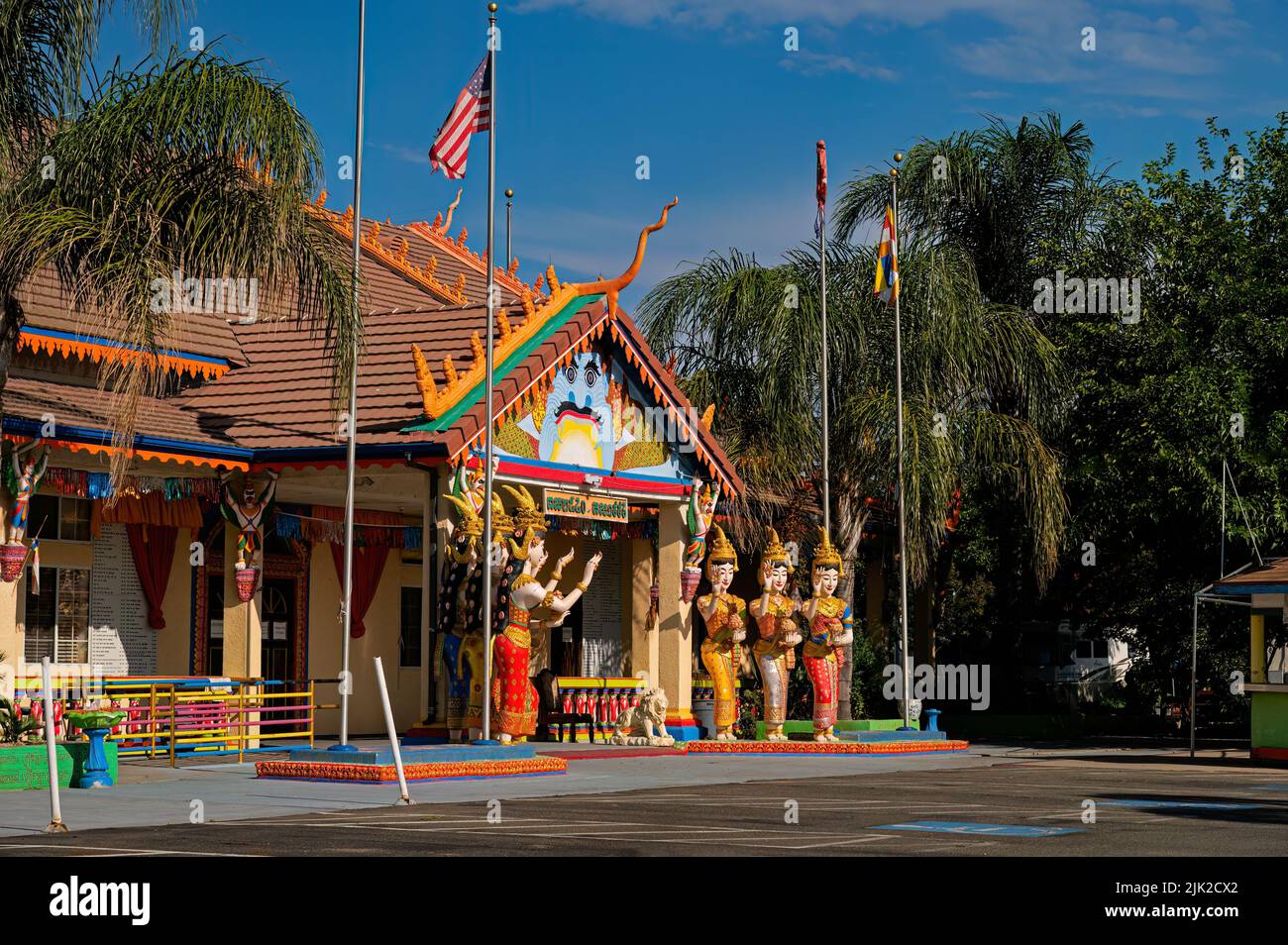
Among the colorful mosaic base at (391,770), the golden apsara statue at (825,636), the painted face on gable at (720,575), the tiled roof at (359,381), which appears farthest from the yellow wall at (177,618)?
the golden apsara statue at (825,636)

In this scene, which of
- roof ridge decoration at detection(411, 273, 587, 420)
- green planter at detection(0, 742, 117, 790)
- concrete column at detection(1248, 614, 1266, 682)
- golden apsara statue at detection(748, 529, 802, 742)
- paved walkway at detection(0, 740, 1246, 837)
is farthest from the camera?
concrete column at detection(1248, 614, 1266, 682)

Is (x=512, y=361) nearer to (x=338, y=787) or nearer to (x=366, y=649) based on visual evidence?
(x=366, y=649)

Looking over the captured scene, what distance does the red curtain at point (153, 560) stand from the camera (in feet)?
81.1

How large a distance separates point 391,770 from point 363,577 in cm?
1020

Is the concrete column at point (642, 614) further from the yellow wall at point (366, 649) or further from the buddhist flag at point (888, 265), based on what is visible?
the buddhist flag at point (888, 265)

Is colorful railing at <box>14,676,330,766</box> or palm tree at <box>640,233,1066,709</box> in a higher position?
palm tree at <box>640,233,1066,709</box>

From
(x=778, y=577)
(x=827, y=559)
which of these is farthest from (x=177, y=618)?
(x=827, y=559)

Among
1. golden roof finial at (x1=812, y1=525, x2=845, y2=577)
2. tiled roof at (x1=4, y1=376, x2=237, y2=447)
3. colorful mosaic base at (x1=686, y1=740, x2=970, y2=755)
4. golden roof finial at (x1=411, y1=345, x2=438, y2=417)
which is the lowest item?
colorful mosaic base at (x1=686, y1=740, x2=970, y2=755)

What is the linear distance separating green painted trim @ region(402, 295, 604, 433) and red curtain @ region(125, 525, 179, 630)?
13.3 feet

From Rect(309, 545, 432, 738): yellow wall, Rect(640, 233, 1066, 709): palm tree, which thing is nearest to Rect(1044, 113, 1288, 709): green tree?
Rect(640, 233, 1066, 709): palm tree

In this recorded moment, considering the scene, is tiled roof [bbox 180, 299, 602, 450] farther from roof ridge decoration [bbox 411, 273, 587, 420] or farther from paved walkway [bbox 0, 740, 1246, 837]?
paved walkway [bbox 0, 740, 1246, 837]

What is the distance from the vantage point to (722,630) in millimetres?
26734

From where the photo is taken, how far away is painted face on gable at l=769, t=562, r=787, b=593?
2653cm

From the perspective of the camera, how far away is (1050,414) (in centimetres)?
3472
